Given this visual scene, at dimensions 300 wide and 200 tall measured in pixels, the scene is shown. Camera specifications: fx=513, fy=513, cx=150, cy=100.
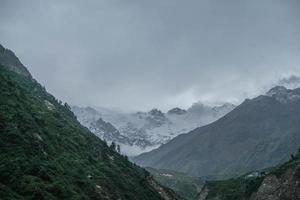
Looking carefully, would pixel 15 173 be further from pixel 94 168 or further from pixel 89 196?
pixel 94 168

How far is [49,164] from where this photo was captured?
395ft

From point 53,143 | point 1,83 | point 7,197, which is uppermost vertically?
point 1,83

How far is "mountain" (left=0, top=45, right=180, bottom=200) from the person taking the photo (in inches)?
3912

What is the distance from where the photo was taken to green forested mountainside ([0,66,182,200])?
99.4m

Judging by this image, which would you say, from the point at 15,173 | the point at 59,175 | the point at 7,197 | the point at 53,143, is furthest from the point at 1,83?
the point at 7,197

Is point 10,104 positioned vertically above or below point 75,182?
above

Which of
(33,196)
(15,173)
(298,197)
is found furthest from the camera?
(298,197)

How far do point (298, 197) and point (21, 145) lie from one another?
87180 millimetres

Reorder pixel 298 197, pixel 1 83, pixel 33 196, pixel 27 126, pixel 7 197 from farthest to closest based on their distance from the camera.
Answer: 1. pixel 1 83
2. pixel 298 197
3. pixel 27 126
4. pixel 33 196
5. pixel 7 197

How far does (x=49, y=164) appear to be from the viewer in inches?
4739

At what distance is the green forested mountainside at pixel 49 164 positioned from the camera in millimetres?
99438

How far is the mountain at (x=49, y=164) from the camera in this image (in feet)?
326

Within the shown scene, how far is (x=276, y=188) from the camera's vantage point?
178250 mm

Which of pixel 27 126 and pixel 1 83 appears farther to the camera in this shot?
pixel 1 83
